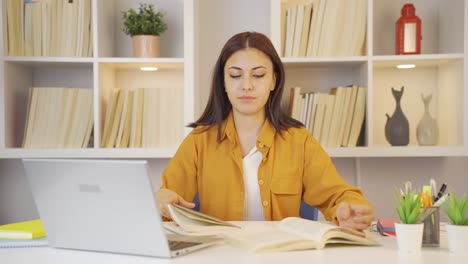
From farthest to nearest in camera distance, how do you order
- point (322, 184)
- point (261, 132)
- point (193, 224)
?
point (261, 132), point (322, 184), point (193, 224)

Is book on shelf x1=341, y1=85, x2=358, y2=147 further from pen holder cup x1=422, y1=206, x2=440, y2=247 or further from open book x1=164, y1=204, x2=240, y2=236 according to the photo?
pen holder cup x1=422, y1=206, x2=440, y2=247

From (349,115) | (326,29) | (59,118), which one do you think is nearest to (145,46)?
(59,118)

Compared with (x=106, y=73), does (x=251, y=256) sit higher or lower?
lower

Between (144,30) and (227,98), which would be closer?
(227,98)

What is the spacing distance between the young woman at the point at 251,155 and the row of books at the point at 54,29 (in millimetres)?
851

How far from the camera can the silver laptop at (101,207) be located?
1.26 metres

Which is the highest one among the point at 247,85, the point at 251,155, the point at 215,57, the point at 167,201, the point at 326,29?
the point at 326,29

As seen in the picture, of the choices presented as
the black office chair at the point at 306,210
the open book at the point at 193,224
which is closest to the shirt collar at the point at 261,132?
the black office chair at the point at 306,210

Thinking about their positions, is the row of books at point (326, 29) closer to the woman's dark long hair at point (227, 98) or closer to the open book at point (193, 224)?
the woman's dark long hair at point (227, 98)

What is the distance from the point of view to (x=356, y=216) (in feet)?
5.41

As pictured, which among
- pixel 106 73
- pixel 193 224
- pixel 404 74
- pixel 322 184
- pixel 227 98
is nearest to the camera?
pixel 193 224

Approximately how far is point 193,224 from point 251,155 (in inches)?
24.9

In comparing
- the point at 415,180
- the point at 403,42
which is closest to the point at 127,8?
the point at 403,42

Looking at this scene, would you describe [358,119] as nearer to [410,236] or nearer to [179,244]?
[410,236]
